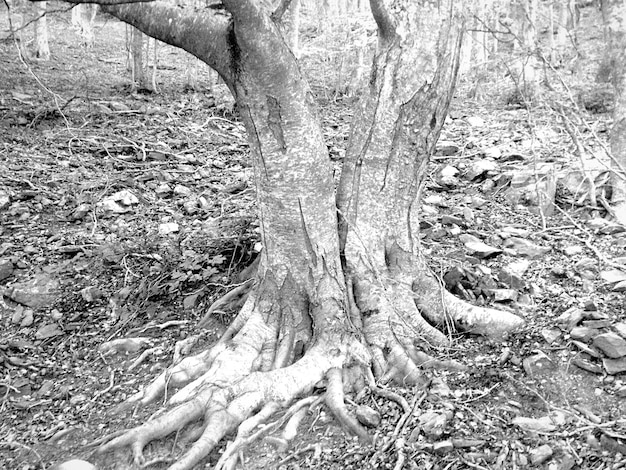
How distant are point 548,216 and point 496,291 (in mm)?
2009

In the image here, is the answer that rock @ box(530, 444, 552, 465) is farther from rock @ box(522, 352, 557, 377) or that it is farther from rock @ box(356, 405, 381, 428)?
rock @ box(356, 405, 381, 428)

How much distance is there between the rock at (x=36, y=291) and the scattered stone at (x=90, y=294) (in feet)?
0.89

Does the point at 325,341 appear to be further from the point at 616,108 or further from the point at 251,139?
the point at 616,108

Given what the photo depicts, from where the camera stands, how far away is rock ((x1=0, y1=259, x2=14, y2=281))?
519cm

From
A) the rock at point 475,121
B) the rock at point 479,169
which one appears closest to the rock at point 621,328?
the rock at point 479,169

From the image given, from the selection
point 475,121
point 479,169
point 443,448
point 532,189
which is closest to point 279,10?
point 443,448

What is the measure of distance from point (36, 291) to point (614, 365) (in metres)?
4.52

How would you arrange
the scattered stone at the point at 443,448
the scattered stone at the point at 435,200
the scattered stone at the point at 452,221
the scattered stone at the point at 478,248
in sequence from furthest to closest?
the scattered stone at the point at 435,200, the scattered stone at the point at 452,221, the scattered stone at the point at 478,248, the scattered stone at the point at 443,448

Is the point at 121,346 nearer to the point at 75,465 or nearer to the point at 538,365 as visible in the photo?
the point at 75,465

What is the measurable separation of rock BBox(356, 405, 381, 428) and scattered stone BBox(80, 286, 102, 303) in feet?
8.92

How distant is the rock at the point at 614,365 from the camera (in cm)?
317

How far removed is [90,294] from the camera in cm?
486

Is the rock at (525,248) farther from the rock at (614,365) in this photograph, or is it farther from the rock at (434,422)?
the rock at (434,422)

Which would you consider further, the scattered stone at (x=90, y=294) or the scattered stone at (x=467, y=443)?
the scattered stone at (x=90, y=294)
